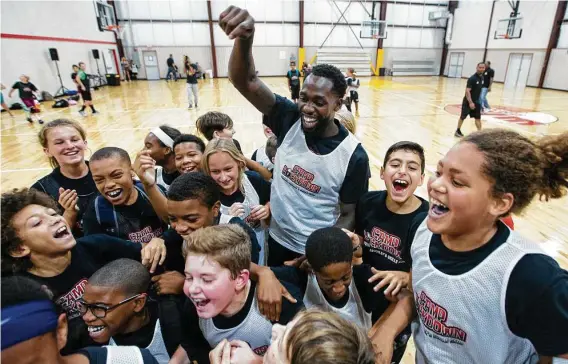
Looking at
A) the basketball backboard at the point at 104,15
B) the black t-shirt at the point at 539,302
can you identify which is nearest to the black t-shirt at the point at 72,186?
the black t-shirt at the point at 539,302

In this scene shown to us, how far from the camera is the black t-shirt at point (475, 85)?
779 cm

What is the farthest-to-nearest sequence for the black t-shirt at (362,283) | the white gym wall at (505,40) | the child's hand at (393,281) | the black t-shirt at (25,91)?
the white gym wall at (505,40)
the black t-shirt at (25,91)
the black t-shirt at (362,283)
the child's hand at (393,281)

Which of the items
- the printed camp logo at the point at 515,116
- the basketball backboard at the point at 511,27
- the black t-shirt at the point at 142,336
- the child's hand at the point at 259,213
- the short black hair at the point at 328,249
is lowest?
the printed camp logo at the point at 515,116

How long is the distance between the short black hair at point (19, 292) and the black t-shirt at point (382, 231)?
65.0 inches

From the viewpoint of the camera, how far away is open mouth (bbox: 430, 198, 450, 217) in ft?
4.03

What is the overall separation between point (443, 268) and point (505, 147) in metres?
0.51

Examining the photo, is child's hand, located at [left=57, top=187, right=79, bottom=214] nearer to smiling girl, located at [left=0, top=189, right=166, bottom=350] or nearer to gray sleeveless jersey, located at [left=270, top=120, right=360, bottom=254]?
smiling girl, located at [left=0, top=189, right=166, bottom=350]

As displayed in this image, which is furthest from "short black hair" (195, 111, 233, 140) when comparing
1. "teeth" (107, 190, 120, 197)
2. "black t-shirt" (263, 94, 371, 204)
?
"teeth" (107, 190, 120, 197)

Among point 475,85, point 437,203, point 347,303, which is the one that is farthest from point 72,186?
point 475,85

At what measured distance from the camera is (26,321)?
0.90 metres

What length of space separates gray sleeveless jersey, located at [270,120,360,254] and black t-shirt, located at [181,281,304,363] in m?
0.57

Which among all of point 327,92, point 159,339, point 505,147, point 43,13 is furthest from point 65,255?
point 43,13

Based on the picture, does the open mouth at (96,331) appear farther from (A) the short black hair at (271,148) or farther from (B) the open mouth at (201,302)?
(A) the short black hair at (271,148)

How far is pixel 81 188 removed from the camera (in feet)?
8.16
